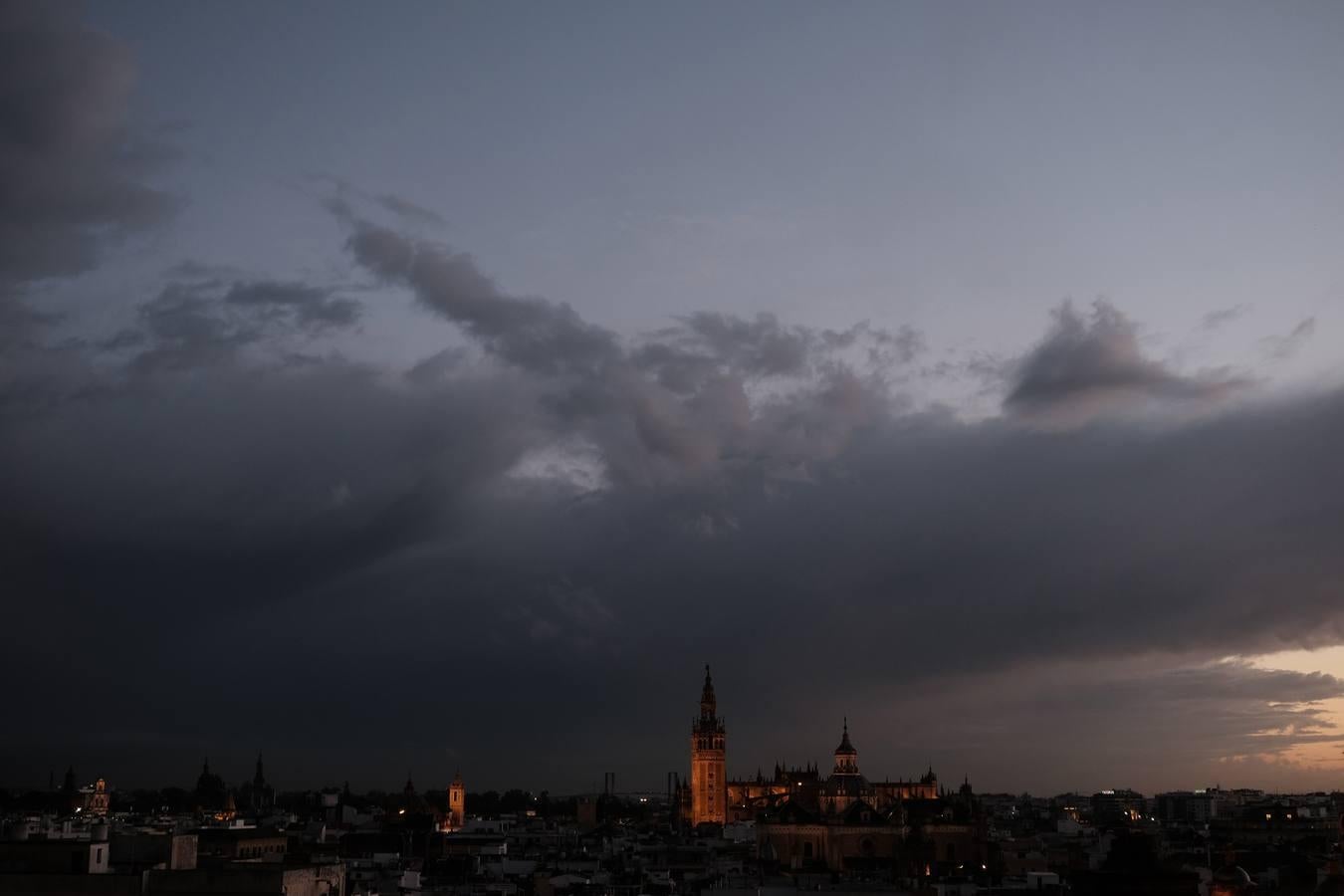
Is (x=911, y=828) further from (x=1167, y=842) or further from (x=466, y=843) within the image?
(x=466, y=843)

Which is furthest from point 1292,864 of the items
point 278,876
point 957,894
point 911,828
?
point 278,876

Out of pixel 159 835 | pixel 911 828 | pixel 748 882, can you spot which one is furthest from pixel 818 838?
pixel 159 835

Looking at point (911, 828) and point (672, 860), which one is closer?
point (672, 860)

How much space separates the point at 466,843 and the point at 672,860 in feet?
99.5

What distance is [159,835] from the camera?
57844mm

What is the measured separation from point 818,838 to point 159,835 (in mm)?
135636

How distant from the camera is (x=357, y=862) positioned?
4417 inches

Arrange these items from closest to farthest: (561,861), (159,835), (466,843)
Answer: (159,835), (561,861), (466,843)

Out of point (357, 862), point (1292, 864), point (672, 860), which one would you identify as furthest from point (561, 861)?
point (1292, 864)

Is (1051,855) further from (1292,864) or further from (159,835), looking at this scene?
Answer: (159,835)

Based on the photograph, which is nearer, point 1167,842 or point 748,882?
point 748,882

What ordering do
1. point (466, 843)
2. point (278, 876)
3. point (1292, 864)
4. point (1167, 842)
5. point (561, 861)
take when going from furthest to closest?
1. point (1167, 842)
2. point (466, 843)
3. point (561, 861)
4. point (1292, 864)
5. point (278, 876)

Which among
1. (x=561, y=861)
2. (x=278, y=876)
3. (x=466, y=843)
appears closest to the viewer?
(x=278, y=876)

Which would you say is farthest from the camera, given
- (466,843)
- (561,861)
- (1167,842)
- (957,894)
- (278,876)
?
(1167,842)
